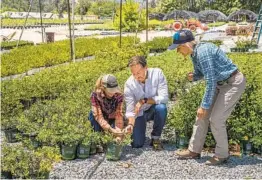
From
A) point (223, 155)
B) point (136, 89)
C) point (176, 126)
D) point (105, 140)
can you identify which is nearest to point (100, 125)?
point (105, 140)

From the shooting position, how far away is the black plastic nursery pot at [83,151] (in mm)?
3951

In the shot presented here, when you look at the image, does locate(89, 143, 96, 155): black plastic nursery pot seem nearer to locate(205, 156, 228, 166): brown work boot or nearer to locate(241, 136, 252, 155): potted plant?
locate(205, 156, 228, 166): brown work boot

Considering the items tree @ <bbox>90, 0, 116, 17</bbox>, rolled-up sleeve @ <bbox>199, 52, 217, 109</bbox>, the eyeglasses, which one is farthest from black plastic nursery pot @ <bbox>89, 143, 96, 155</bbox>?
tree @ <bbox>90, 0, 116, 17</bbox>

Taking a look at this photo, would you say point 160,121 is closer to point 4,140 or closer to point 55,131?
point 55,131

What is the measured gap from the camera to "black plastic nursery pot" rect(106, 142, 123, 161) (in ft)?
12.7

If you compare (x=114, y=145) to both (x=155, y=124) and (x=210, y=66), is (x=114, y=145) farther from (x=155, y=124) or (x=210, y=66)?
(x=210, y=66)

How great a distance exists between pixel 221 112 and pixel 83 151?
1350 millimetres

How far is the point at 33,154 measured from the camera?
11.2 ft

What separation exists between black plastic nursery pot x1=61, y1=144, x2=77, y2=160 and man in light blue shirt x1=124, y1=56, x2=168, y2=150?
55 centimetres

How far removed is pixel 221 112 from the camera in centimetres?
364

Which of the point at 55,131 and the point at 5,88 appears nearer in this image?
the point at 55,131

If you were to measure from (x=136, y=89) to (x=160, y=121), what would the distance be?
16.7 inches

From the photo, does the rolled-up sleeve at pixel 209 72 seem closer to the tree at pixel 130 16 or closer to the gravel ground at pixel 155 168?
the gravel ground at pixel 155 168

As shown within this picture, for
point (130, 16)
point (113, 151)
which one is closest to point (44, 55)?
point (113, 151)
